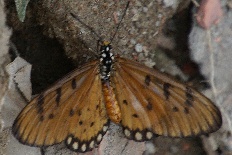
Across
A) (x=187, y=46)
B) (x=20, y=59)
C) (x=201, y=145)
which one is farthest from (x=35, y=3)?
(x=201, y=145)

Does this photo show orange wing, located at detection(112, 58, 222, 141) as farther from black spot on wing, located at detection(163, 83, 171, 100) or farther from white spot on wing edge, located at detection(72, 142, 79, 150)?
white spot on wing edge, located at detection(72, 142, 79, 150)

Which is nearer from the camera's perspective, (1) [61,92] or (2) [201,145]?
(1) [61,92]

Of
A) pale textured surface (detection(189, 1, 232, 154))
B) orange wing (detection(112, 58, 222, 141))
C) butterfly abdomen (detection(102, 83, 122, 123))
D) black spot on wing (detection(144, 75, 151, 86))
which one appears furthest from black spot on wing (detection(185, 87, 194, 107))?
pale textured surface (detection(189, 1, 232, 154))

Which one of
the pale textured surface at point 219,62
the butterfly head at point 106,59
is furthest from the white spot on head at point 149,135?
the pale textured surface at point 219,62

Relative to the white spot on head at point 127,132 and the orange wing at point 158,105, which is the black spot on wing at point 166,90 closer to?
the orange wing at point 158,105

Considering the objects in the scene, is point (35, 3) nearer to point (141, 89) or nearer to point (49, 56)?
point (49, 56)

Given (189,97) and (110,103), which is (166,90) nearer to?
(189,97)

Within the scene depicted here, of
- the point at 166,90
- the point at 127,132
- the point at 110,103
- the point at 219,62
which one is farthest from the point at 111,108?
the point at 219,62
